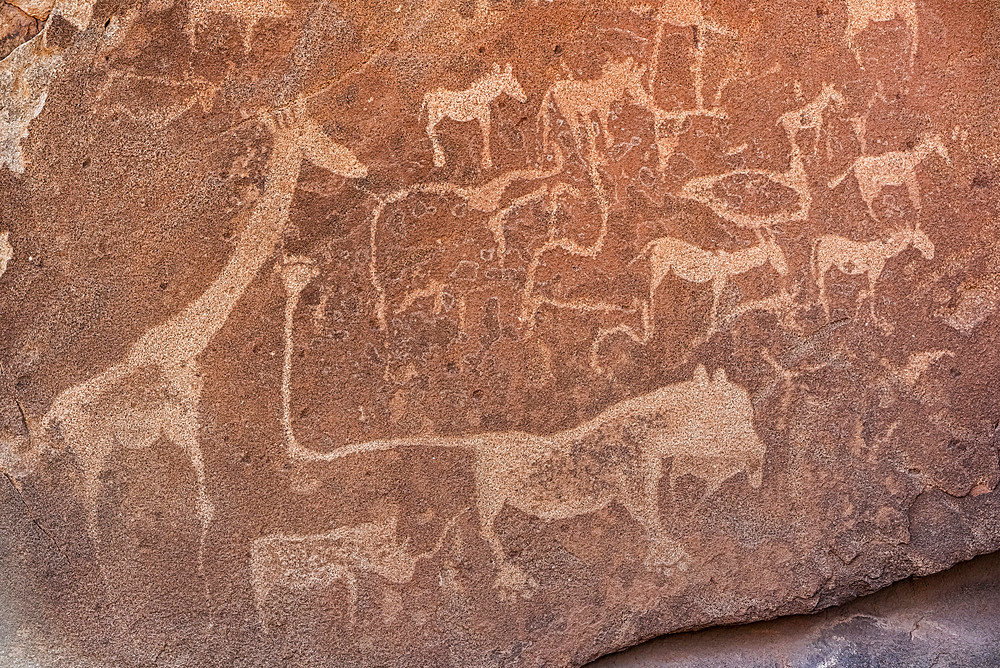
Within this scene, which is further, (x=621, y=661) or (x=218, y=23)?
(x=621, y=661)

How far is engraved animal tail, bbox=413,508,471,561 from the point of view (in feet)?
6.41

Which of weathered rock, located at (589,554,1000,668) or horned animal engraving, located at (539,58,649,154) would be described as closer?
horned animal engraving, located at (539,58,649,154)

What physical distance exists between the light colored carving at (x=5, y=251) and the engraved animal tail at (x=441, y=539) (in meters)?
1.04

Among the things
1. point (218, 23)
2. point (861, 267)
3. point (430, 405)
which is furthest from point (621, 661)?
point (218, 23)

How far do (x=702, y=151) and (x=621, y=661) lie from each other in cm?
115

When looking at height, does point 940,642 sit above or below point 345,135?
below

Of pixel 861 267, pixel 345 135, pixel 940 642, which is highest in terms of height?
pixel 345 135

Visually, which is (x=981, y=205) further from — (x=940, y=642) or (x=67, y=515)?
(x=67, y=515)

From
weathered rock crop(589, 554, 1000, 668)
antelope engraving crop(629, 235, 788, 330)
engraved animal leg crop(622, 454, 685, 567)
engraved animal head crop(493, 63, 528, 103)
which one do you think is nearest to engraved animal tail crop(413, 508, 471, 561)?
engraved animal leg crop(622, 454, 685, 567)

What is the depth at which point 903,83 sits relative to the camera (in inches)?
78.4

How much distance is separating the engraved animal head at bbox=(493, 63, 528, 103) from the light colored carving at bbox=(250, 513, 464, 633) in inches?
35.5

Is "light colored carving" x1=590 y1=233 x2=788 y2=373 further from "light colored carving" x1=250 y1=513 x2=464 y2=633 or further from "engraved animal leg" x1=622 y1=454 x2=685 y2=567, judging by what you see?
"light colored carving" x1=250 y1=513 x2=464 y2=633

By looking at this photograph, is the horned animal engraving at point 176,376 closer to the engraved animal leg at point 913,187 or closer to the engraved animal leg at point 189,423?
the engraved animal leg at point 189,423

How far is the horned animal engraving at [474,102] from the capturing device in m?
1.93
